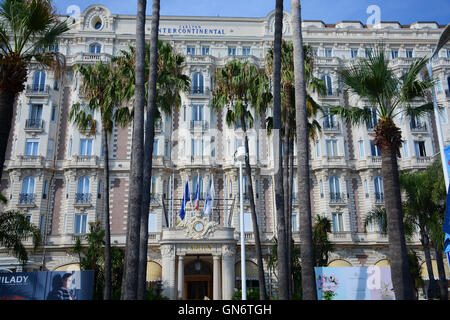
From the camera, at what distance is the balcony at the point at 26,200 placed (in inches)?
1426

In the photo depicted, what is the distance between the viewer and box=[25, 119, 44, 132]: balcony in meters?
38.7

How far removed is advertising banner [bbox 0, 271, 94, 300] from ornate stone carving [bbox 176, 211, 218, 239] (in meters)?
16.2

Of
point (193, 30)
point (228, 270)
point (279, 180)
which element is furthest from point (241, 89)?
point (193, 30)

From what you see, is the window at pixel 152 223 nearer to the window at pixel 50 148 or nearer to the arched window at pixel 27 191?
the arched window at pixel 27 191

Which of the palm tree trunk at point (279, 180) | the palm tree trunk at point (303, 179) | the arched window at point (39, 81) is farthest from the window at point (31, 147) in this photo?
the palm tree trunk at point (303, 179)

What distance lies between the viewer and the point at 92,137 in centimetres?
3931

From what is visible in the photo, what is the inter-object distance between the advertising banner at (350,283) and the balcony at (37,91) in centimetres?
3323

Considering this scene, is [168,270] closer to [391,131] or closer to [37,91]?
[391,131]

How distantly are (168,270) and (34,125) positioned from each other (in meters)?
19.2

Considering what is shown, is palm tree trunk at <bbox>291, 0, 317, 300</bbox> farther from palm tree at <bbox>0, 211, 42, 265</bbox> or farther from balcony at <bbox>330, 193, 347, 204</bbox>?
balcony at <bbox>330, 193, 347, 204</bbox>

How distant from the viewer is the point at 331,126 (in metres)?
41.6

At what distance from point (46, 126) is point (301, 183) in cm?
3102
